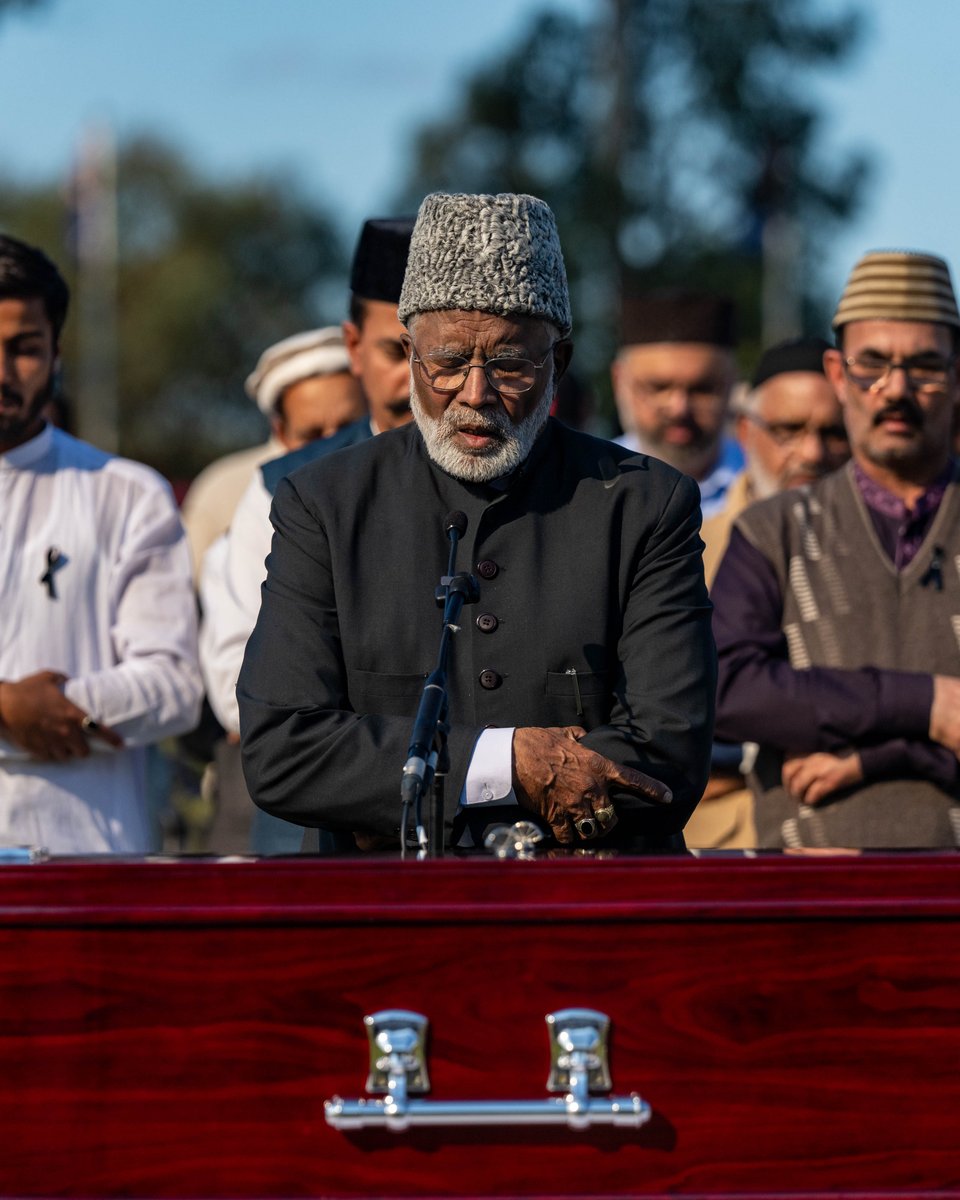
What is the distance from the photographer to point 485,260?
3877mm

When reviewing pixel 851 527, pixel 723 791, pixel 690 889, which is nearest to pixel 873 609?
pixel 851 527

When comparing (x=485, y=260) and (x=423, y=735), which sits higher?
(x=485, y=260)

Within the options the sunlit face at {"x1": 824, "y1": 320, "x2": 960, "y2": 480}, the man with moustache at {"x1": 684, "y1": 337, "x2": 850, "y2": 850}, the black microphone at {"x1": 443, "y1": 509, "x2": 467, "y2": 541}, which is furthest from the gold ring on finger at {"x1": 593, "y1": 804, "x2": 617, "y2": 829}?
the man with moustache at {"x1": 684, "y1": 337, "x2": 850, "y2": 850}

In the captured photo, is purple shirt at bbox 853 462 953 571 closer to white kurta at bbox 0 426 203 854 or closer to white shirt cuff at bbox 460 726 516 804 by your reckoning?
white kurta at bbox 0 426 203 854

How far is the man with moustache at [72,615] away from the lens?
564 cm

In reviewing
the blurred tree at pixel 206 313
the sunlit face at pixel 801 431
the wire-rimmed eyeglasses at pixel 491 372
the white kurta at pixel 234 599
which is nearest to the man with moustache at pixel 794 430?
the sunlit face at pixel 801 431

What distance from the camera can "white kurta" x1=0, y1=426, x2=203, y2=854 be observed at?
224 inches

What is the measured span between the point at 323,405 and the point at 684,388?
1.35 meters

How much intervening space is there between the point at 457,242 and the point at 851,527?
6.72ft

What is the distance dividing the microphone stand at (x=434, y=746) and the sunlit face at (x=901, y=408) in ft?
7.28

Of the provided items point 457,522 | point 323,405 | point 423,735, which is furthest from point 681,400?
point 423,735

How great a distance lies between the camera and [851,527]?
18.5ft

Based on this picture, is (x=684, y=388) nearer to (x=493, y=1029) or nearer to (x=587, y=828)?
(x=587, y=828)

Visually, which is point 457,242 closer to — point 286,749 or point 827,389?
point 286,749
